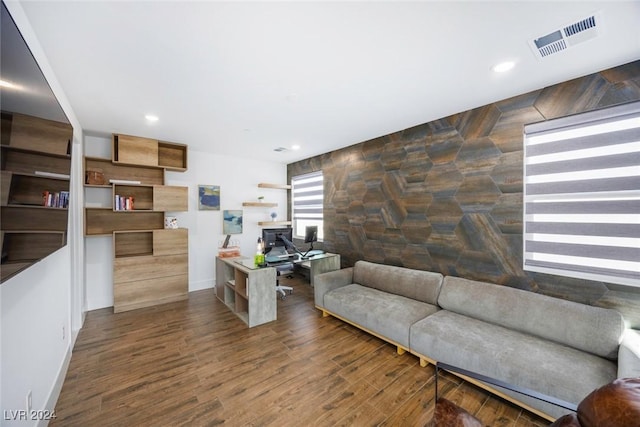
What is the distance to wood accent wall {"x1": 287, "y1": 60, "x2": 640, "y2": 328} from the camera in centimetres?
217

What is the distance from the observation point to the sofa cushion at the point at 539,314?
188 centimetres

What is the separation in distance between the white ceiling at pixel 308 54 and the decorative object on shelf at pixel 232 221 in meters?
2.34

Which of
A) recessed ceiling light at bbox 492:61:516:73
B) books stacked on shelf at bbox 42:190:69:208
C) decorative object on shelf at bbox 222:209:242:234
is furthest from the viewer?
decorative object on shelf at bbox 222:209:242:234

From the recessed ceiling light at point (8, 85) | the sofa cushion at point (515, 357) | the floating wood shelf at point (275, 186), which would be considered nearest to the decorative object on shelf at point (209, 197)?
the floating wood shelf at point (275, 186)

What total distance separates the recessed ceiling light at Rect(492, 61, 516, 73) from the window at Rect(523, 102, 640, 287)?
753 millimetres

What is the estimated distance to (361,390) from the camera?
206 centimetres

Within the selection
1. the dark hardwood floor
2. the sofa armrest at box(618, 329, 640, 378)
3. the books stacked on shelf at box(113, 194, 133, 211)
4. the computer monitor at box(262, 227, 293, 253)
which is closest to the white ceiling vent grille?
the sofa armrest at box(618, 329, 640, 378)

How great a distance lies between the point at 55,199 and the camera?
5.01ft

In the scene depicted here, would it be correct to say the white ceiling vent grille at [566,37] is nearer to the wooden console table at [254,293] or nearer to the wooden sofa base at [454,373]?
the wooden sofa base at [454,373]

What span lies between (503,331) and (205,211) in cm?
490

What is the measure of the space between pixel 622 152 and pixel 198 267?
5.87 m

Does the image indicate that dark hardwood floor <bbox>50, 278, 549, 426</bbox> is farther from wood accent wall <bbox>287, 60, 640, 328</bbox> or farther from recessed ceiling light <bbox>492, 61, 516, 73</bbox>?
recessed ceiling light <bbox>492, 61, 516, 73</bbox>

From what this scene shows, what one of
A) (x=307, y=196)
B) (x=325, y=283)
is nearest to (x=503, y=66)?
(x=325, y=283)

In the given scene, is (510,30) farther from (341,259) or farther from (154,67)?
(341,259)
